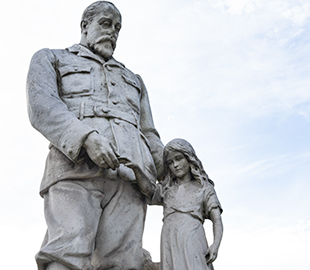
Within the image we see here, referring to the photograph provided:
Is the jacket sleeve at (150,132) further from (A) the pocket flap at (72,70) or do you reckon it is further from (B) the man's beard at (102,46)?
(A) the pocket flap at (72,70)

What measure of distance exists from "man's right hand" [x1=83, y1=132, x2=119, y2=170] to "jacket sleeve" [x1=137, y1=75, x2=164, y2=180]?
117 cm

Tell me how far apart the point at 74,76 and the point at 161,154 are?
4.01 feet

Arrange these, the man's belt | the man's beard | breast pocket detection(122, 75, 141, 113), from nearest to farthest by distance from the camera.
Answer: the man's belt → breast pocket detection(122, 75, 141, 113) → the man's beard

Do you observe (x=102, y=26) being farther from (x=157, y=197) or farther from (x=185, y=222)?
(x=185, y=222)

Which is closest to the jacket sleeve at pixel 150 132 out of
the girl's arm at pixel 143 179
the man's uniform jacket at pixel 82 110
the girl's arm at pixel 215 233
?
the man's uniform jacket at pixel 82 110

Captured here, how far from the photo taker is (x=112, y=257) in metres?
4.34

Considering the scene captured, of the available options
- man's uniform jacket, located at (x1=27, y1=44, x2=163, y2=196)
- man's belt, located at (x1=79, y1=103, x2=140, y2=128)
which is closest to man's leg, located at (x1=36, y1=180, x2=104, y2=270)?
man's uniform jacket, located at (x1=27, y1=44, x2=163, y2=196)

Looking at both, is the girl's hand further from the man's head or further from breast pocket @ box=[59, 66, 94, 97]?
the man's head

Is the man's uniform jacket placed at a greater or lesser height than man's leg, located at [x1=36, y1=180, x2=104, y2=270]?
greater

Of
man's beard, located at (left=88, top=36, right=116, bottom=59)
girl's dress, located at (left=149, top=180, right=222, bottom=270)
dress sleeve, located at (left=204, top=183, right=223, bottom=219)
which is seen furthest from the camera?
man's beard, located at (left=88, top=36, right=116, bottom=59)

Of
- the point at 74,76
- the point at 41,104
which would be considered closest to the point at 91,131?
the point at 41,104

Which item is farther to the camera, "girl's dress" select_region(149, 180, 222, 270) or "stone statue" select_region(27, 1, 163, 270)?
"girl's dress" select_region(149, 180, 222, 270)

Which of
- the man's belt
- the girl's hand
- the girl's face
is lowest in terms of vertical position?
the girl's hand

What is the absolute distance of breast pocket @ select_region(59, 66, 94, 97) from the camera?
4707mm
